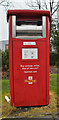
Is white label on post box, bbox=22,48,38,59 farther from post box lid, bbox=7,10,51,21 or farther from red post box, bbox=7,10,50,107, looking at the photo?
post box lid, bbox=7,10,51,21

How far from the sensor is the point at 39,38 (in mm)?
2855

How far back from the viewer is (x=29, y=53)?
2.87 meters

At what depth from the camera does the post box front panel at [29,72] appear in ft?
9.36

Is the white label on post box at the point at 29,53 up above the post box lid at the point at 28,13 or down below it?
below

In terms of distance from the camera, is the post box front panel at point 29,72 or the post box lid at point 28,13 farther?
the post box front panel at point 29,72

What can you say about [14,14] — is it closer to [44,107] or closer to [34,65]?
[34,65]

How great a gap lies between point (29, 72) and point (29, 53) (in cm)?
36

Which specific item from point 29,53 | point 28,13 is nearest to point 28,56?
point 29,53

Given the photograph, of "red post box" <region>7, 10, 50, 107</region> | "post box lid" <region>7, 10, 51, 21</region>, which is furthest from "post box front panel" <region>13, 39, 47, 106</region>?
"post box lid" <region>7, 10, 51, 21</region>

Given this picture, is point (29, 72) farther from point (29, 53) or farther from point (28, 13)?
point (28, 13)

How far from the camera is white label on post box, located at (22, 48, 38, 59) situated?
2854 mm

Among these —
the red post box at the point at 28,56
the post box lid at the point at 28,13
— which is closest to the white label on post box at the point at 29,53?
the red post box at the point at 28,56

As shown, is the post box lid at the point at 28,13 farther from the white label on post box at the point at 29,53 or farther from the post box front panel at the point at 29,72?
the white label on post box at the point at 29,53

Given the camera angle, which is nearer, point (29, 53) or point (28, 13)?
point (28, 13)
